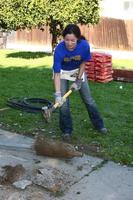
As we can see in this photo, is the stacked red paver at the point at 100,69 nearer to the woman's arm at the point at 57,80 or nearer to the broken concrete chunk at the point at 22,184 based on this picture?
the woman's arm at the point at 57,80

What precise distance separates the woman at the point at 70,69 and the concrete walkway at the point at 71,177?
2.33ft

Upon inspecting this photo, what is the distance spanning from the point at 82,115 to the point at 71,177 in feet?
9.62

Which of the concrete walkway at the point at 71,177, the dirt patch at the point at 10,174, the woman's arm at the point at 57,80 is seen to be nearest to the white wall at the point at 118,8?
the woman's arm at the point at 57,80

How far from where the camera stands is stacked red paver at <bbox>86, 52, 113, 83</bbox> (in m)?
12.0

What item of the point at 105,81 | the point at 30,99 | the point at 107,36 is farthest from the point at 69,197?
the point at 107,36

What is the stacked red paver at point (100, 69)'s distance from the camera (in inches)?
471

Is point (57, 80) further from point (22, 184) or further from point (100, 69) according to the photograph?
point (100, 69)

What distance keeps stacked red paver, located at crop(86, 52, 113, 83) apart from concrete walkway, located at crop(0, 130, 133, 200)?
18.7ft

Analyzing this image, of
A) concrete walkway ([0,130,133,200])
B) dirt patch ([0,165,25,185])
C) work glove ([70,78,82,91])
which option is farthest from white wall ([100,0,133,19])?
dirt patch ([0,165,25,185])

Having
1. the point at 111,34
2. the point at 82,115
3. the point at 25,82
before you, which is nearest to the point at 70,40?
the point at 82,115

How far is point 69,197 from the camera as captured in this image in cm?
492

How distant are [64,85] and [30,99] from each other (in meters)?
2.62

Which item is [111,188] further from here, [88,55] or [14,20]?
[14,20]

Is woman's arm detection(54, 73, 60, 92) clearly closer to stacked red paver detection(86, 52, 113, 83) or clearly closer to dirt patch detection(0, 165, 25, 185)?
dirt patch detection(0, 165, 25, 185)
